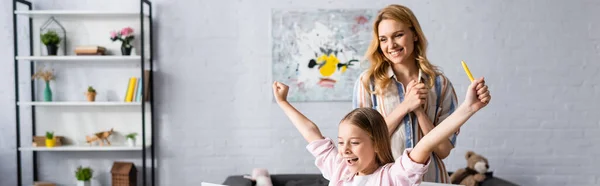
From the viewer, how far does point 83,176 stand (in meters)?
→ 4.09

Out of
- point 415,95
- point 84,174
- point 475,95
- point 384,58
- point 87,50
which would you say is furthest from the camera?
point 84,174

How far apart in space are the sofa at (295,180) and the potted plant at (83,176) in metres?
0.89

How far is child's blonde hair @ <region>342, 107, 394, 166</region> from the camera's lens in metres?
1.40

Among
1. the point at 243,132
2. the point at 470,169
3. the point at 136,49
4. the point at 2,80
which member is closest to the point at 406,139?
the point at 470,169

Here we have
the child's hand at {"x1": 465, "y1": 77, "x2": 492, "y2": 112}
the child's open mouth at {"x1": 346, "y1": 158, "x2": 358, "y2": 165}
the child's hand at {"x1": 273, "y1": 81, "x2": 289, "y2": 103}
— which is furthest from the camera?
the child's hand at {"x1": 273, "y1": 81, "x2": 289, "y2": 103}

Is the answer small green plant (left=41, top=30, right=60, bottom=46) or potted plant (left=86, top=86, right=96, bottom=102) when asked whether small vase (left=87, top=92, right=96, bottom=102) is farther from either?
small green plant (left=41, top=30, right=60, bottom=46)

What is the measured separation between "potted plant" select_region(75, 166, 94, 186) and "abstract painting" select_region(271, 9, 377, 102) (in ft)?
4.24

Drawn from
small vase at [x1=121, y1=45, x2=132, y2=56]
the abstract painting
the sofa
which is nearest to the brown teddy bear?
the sofa

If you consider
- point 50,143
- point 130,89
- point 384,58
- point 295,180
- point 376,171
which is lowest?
point 295,180

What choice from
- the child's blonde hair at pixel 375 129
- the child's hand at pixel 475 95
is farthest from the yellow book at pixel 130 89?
the child's hand at pixel 475 95

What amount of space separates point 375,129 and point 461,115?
31 cm

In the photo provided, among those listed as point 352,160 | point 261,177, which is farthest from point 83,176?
point 352,160

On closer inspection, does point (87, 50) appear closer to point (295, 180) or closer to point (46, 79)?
point (46, 79)

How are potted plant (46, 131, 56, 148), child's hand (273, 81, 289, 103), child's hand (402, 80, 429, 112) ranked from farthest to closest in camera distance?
potted plant (46, 131, 56, 148)
child's hand (402, 80, 429, 112)
child's hand (273, 81, 289, 103)
